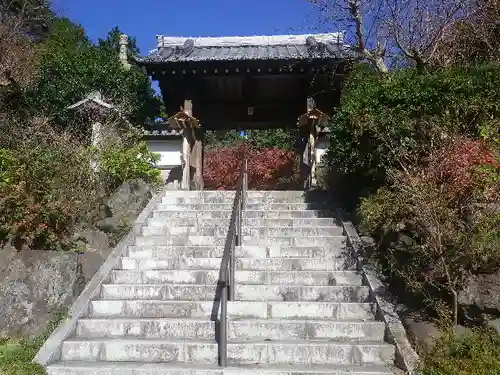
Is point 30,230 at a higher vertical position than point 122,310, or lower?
higher

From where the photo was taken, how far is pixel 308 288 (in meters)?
5.88

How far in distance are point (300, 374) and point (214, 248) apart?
109 inches

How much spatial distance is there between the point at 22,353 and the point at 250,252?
323 centimetres

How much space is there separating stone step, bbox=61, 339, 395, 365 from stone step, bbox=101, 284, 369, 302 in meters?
0.88

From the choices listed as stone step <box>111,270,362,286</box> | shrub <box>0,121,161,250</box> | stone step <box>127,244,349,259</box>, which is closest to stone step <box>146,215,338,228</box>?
stone step <box>127,244,349,259</box>

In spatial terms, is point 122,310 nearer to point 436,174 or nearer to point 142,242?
point 142,242

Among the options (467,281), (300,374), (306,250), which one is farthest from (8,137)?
(467,281)

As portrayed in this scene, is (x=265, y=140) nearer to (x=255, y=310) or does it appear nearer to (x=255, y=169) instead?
(x=255, y=169)

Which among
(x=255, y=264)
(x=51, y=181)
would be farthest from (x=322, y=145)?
(x=51, y=181)

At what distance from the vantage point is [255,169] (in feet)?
58.2

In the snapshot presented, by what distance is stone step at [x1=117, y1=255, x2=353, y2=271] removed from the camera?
651 cm

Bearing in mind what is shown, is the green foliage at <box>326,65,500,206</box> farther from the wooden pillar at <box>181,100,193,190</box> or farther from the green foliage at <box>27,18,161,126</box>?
the green foliage at <box>27,18,161,126</box>

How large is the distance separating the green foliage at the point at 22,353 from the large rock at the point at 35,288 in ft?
0.86

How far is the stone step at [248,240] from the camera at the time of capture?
7.18m
